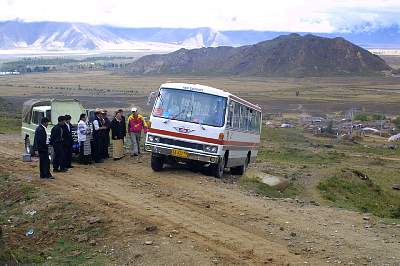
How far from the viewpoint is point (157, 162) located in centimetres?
1916

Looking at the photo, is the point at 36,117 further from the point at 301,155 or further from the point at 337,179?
the point at 301,155

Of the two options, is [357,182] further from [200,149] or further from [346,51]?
[346,51]

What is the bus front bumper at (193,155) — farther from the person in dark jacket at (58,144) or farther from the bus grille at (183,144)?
the person in dark jacket at (58,144)

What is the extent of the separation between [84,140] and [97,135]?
0.74 meters

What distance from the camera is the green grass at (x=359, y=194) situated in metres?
20.7

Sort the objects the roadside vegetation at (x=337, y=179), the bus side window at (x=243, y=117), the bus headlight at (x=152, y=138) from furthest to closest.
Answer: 1. the bus side window at (x=243, y=117)
2. the roadside vegetation at (x=337, y=179)
3. the bus headlight at (x=152, y=138)

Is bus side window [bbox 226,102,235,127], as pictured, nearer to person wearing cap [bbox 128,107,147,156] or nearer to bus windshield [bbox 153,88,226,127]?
bus windshield [bbox 153,88,226,127]

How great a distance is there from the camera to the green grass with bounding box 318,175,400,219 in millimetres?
20708

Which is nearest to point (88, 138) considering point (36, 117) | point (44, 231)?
point (36, 117)

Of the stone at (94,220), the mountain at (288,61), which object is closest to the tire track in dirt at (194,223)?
the stone at (94,220)

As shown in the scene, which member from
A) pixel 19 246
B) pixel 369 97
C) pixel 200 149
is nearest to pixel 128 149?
pixel 200 149

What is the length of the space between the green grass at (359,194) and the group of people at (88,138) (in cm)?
699

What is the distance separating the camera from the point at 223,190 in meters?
16.6

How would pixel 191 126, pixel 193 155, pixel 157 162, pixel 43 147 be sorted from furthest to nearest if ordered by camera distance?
pixel 157 162
pixel 193 155
pixel 191 126
pixel 43 147
